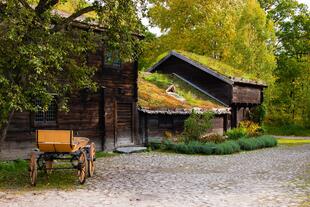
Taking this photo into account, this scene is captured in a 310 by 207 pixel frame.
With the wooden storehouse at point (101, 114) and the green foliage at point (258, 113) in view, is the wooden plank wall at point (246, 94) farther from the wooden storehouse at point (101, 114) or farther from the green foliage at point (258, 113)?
the wooden storehouse at point (101, 114)

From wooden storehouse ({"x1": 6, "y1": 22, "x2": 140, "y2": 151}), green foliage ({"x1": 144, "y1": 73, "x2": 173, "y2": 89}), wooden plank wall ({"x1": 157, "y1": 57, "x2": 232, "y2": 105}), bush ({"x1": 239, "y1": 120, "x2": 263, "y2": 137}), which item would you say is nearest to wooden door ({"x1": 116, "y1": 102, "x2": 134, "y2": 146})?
wooden storehouse ({"x1": 6, "y1": 22, "x2": 140, "y2": 151})

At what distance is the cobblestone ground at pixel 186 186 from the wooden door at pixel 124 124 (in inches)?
182

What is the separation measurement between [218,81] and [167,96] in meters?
6.33

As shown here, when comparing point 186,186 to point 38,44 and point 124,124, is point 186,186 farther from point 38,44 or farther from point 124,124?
point 124,124

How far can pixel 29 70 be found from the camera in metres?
12.9

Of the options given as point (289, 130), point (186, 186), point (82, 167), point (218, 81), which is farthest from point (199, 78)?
point (82, 167)

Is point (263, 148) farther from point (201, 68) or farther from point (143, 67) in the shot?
point (143, 67)

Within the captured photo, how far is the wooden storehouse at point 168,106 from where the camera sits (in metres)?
25.1

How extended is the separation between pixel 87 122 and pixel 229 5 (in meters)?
26.9

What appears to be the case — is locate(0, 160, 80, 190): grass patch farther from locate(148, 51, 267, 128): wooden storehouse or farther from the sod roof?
locate(148, 51, 267, 128): wooden storehouse

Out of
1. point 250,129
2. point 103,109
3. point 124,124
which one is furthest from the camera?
point 250,129

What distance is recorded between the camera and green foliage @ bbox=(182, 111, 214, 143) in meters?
24.5

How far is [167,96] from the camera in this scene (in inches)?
1141

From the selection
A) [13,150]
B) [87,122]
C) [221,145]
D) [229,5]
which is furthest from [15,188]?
[229,5]
